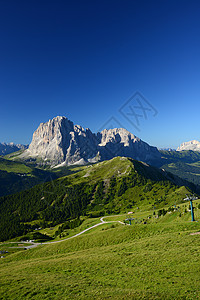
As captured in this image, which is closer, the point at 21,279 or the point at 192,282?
the point at 192,282

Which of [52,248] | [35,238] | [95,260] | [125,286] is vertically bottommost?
[35,238]

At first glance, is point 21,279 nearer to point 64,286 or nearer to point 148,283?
point 64,286

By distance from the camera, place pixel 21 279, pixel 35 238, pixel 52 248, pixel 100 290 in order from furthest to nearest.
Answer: pixel 35 238
pixel 52 248
pixel 21 279
pixel 100 290

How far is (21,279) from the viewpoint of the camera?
111 ft

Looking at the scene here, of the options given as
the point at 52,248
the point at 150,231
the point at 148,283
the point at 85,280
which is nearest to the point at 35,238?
the point at 52,248

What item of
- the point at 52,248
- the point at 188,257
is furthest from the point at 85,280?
the point at 52,248

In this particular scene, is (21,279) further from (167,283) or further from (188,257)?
(188,257)

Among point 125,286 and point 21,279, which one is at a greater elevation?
point 125,286

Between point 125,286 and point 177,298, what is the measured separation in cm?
802

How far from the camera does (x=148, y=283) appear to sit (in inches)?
980

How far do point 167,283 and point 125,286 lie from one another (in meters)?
6.04

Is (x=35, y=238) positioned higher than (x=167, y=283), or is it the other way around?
(x=167, y=283)

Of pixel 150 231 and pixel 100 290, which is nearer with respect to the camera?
pixel 100 290

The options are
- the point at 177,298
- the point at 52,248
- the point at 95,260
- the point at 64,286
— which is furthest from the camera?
the point at 52,248
